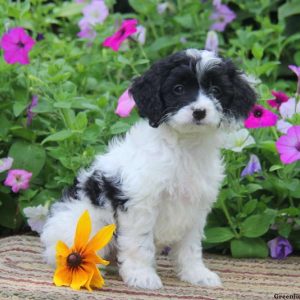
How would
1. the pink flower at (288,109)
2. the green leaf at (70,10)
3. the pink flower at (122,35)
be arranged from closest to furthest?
1. the pink flower at (288,109)
2. the pink flower at (122,35)
3. the green leaf at (70,10)

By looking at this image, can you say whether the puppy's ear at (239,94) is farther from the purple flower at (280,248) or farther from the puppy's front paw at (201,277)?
the purple flower at (280,248)

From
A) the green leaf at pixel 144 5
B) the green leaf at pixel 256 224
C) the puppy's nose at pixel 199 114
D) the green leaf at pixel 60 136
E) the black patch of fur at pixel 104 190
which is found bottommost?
the green leaf at pixel 256 224

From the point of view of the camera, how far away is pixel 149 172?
13.8 ft

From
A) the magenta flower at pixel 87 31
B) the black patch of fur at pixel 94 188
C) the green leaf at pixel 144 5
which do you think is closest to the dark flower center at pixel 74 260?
the black patch of fur at pixel 94 188

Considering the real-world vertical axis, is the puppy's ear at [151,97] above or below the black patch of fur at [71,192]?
above

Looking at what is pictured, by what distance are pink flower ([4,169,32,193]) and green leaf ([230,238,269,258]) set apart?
1.49 metres

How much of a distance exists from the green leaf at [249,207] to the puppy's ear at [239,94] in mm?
942

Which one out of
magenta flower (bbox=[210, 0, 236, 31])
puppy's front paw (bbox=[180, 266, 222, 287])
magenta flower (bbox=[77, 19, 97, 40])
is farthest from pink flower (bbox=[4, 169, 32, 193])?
magenta flower (bbox=[210, 0, 236, 31])

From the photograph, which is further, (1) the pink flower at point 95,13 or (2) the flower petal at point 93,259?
(1) the pink flower at point 95,13

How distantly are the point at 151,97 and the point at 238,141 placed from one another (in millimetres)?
1033

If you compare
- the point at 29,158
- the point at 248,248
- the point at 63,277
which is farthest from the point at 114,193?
the point at 29,158

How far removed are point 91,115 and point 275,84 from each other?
1917 mm

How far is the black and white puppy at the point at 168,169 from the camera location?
4082mm

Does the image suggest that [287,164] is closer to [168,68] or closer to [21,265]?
[168,68]
